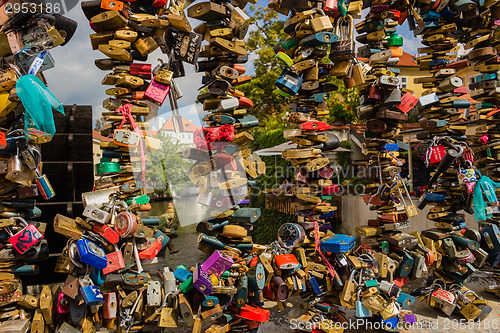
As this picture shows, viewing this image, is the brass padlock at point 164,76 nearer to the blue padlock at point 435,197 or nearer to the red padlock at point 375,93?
the red padlock at point 375,93

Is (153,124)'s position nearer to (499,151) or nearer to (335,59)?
(335,59)

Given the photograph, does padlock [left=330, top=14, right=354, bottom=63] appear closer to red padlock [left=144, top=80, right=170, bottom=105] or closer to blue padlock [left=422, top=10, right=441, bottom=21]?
blue padlock [left=422, top=10, right=441, bottom=21]

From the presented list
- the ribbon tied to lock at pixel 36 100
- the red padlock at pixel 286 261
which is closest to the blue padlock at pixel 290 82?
the red padlock at pixel 286 261

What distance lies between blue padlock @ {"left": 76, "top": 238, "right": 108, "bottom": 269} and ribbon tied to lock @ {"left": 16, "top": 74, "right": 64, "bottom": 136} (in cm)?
89

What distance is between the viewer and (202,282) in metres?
2.71

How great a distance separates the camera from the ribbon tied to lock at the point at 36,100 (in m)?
2.35

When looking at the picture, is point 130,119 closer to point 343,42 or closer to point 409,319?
point 343,42

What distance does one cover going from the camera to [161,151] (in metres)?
2.93

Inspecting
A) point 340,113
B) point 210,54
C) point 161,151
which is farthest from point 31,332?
point 340,113

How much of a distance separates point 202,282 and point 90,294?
82 centimetres

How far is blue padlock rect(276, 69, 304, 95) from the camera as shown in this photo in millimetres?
3305

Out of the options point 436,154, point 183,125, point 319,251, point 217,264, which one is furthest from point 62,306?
point 436,154

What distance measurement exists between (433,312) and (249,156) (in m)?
3.17

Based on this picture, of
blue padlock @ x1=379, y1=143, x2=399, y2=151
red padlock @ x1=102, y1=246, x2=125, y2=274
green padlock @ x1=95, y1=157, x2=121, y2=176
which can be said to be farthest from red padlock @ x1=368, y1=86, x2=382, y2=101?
red padlock @ x1=102, y1=246, x2=125, y2=274
